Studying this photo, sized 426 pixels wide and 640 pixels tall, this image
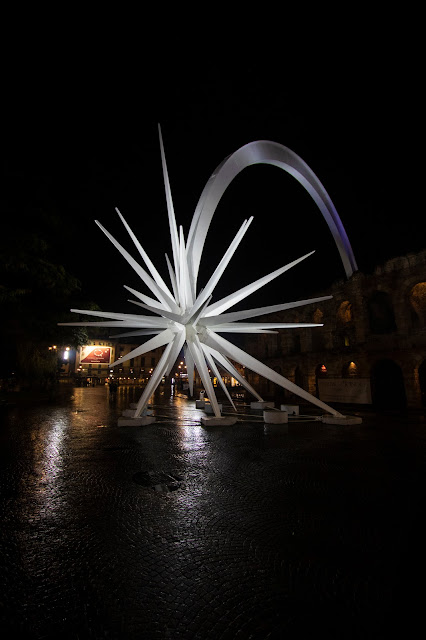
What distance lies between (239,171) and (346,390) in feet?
49.5

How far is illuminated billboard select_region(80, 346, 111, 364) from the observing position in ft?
128

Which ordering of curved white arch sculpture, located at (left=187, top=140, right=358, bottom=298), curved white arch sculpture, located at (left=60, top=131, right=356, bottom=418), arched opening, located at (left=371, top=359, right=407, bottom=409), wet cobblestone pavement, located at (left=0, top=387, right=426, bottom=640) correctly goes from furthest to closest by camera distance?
arched opening, located at (left=371, top=359, right=407, bottom=409), curved white arch sculpture, located at (left=187, top=140, right=358, bottom=298), curved white arch sculpture, located at (left=60, top=131, right=356, bottom=418), wet cobblestone pavement, located at (left=0, top=387, right=426, bottom=640)

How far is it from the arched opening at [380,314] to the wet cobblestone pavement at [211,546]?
20.1 meters

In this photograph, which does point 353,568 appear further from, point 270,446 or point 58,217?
point 58,217

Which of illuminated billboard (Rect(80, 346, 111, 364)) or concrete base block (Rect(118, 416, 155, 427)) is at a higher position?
illuminated billboard (Rect(80, 346, 111, 364))

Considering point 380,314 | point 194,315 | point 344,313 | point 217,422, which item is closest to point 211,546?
point 194,315

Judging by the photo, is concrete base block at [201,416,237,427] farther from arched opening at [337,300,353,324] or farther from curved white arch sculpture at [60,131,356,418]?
arched opening at [337,300,353,324]

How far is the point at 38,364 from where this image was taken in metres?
19.9

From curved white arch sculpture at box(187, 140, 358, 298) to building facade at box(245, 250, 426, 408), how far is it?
12.1 m

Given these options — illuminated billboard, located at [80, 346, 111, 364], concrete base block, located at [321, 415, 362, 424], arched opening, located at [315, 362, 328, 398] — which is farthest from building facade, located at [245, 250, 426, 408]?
illuminated billboard, located at [80, 346, 111, 364]

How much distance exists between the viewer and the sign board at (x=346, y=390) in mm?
17531

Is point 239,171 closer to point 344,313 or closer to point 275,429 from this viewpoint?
point 344,313

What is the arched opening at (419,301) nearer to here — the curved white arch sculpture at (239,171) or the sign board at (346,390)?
the sign board at (346,390)

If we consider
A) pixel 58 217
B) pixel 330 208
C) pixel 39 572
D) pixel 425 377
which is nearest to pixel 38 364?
pixel 58 217
